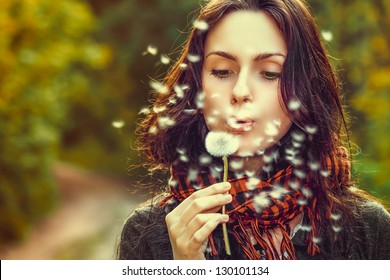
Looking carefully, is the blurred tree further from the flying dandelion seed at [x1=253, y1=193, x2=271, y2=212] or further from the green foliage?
the green foliage

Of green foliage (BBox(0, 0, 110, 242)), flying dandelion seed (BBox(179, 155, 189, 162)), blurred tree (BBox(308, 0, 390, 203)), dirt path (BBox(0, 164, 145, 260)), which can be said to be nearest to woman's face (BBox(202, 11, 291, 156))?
flying dandelion seed (BBox(179, 155, 189, 162))

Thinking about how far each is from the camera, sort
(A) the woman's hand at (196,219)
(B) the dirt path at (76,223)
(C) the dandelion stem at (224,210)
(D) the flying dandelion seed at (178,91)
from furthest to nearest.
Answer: (B) the dirt path at (76,223) < (D) the flying dandelion seed at (178,91) < (C) the dandelion stem at (224,210) < (A) the woman's hand at (196,219)

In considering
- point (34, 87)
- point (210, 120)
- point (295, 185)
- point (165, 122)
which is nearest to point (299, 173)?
point (295, 185)

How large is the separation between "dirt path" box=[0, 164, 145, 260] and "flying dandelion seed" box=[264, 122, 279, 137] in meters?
A: 1.51

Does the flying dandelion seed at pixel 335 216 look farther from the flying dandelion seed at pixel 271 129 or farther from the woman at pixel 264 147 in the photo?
the flying dandelion seed at pixel 271 129

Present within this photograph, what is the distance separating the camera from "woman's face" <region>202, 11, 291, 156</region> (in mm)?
1508

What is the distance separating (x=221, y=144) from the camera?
4.97 feet

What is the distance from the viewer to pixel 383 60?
8.98 ft

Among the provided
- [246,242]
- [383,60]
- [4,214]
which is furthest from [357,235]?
[4,214]

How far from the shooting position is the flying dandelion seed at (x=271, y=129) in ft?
5.09

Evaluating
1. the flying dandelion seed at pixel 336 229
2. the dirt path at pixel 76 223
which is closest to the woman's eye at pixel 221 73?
the flying dandelion seed at pixel 336 229

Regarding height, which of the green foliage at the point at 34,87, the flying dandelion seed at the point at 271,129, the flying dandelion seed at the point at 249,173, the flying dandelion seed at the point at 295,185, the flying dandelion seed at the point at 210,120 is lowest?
the flying dandelion seed at the point at 295,185
